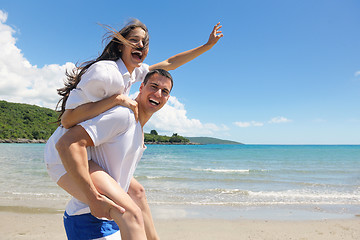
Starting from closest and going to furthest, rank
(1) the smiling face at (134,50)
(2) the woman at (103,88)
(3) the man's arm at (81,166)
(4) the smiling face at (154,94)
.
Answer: (3) the man's arm at (81,166) → (2) the woman at (103,88) → (4) the smiling face at (154,94) → (1) the smiling face at (134,50)

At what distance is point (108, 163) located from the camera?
1.85m

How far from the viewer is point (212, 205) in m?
7.84

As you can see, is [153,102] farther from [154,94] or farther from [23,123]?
[23,123]

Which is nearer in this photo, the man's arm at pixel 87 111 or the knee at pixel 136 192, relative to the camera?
the man's arm at pixel 87 111

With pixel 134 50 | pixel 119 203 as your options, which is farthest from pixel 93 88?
pixel 119 203

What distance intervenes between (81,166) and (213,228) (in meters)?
4.91

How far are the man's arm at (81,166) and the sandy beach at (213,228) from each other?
4.10 metres

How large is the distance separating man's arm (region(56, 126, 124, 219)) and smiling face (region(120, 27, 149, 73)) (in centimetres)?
76

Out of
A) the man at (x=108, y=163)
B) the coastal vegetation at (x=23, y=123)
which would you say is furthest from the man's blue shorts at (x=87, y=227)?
the coastal vegetation at (x=23, y=123)

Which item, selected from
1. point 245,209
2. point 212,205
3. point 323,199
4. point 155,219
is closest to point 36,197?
point 155,219

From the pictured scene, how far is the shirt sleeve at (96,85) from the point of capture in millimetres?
1720

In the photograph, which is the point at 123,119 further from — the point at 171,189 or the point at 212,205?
the point at 171,189

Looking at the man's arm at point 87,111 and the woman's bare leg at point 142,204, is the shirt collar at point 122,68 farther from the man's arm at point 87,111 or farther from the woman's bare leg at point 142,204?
the woman's bare leg at point 142,204

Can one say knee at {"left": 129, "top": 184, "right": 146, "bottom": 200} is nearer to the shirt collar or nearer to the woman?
the woman
